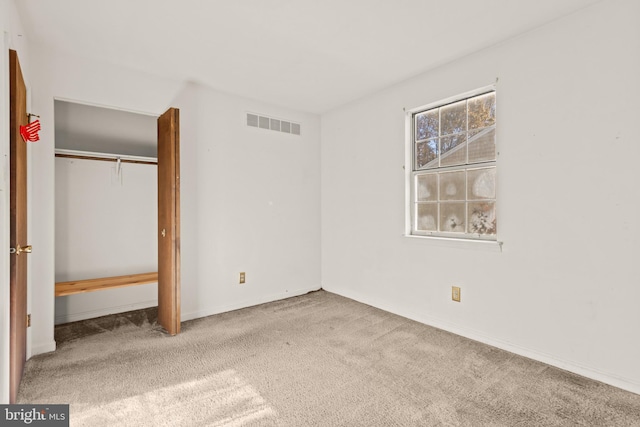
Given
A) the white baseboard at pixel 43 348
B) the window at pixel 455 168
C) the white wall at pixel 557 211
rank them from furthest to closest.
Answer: the window at pixel 455 168
the white baseboard at pixel 43 348
the white wall at pixel 557 211

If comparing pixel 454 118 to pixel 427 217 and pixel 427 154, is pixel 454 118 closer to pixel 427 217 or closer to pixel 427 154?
pixel 427 154

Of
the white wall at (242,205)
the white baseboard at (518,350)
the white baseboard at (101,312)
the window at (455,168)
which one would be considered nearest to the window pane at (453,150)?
the window at (455,168)

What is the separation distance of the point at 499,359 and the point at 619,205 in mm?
1316

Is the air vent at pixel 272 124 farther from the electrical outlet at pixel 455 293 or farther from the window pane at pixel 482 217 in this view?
the electrical outlet at pixel 455 293

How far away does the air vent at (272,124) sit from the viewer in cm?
386

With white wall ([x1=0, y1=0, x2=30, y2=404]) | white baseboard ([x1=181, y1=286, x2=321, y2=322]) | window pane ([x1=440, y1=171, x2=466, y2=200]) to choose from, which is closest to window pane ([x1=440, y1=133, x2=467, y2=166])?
window pane ([x1=440, y1=171, x2=466, y2=200])

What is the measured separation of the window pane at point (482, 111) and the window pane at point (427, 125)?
1.18 ft

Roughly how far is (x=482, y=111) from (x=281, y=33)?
1794mm

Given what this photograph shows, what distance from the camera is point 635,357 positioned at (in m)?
2.02

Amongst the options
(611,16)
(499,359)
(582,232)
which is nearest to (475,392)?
(499,359)

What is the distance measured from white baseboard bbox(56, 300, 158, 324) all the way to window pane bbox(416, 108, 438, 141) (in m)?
3.52

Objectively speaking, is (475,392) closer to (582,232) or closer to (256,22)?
(582,232)

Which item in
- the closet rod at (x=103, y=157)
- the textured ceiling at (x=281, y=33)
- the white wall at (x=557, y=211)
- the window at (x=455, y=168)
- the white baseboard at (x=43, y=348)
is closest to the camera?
the white wall at (x=557, y=211)

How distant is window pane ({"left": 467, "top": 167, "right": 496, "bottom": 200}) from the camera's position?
2789 mm
